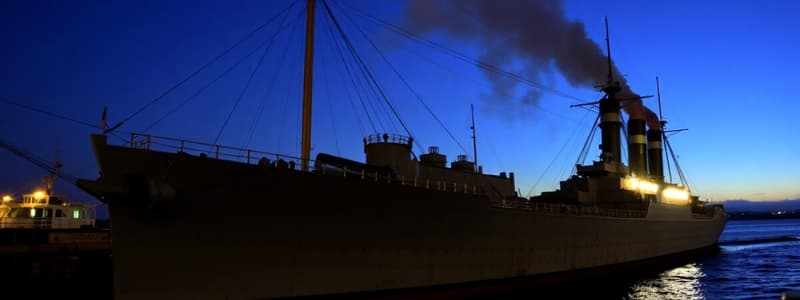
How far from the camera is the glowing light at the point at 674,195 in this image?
35984 millimetres

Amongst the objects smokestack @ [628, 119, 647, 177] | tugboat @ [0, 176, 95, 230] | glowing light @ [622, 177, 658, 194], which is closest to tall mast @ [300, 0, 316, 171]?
tugboat @ [0, 176, 95, 230]

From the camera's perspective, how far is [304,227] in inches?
526

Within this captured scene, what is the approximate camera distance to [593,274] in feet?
80.4

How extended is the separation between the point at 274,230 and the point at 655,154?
124ft

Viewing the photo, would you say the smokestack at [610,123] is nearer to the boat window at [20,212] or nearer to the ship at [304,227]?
the ship at [304,227]

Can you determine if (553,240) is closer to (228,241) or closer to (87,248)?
(228,241)

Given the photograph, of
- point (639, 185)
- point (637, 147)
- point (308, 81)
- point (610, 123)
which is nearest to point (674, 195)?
point (637, 147)

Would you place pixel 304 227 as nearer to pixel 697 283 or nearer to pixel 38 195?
pixel 697 283

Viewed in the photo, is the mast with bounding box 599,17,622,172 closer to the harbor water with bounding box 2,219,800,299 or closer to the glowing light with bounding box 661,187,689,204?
the glowing light with bounding box 661,187,689,204

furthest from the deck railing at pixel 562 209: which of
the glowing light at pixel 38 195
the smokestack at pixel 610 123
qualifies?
the glowing light at pixel 38 195

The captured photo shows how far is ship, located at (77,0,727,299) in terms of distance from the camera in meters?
11.9

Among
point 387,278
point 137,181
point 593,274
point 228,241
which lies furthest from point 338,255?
point 593,274

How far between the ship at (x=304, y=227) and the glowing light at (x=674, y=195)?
18.9 m

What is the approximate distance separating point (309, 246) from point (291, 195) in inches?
56.3
